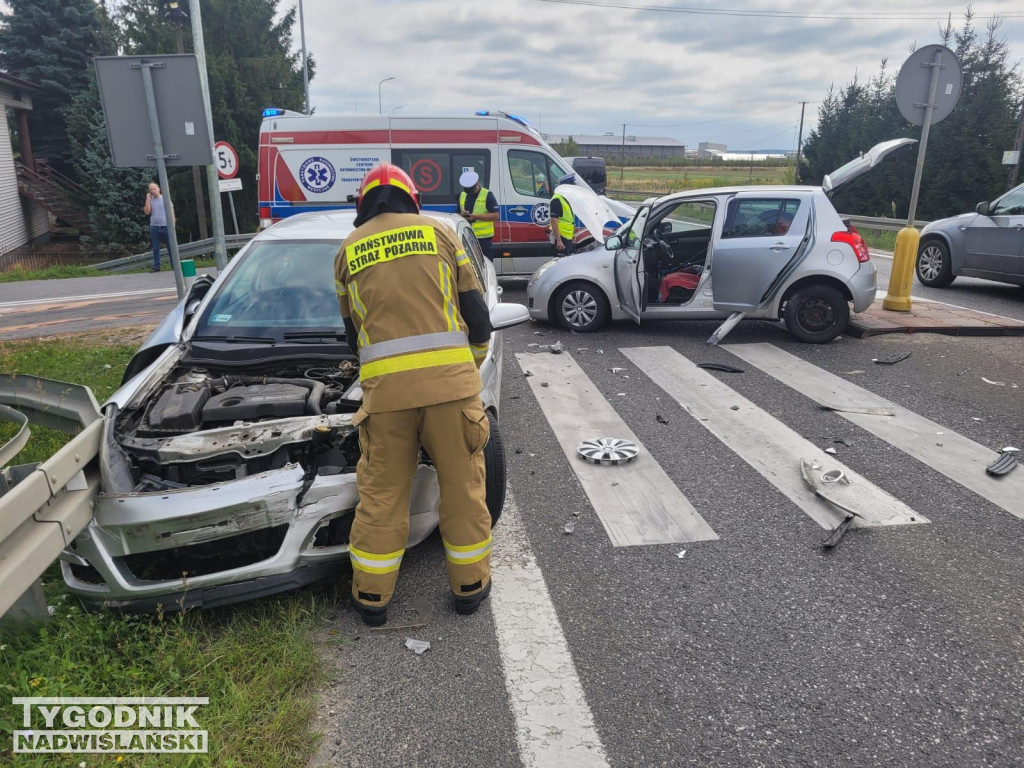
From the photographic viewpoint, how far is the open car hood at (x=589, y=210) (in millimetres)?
11344

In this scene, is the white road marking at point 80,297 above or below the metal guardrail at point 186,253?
below

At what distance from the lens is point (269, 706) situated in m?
2.81

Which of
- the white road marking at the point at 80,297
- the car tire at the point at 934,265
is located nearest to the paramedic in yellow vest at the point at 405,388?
the car tire at the point at 934,265

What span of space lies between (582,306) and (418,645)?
6417mm

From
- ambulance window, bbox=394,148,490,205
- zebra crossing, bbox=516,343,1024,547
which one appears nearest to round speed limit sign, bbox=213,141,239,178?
ambulance window, bbox=394,148,490,205

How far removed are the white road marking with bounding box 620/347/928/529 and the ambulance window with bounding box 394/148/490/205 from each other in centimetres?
520

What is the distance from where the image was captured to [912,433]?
223 inches

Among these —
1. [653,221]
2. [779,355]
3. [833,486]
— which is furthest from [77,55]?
[833,486]

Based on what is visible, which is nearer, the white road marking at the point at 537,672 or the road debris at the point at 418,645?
the white road marking at the point at 537,672

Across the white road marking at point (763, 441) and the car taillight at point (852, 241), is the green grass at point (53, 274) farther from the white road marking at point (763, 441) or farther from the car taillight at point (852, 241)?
the car taillight at point (852, 241)

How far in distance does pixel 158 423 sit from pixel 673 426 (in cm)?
394

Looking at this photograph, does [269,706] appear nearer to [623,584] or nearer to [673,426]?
[623,584]

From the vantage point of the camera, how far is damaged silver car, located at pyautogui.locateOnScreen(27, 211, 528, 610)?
3.12 metres

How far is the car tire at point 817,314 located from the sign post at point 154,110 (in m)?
6.40
